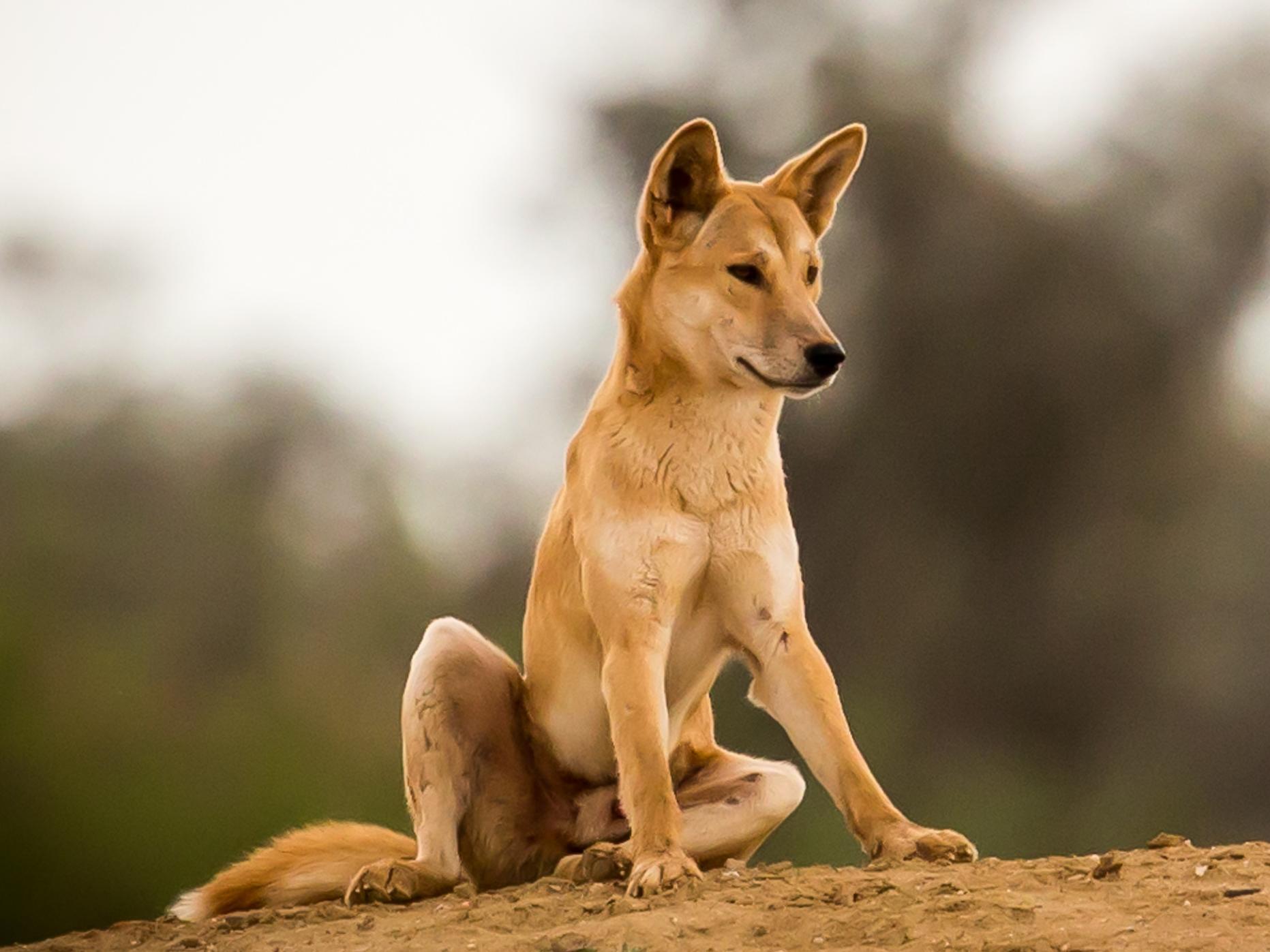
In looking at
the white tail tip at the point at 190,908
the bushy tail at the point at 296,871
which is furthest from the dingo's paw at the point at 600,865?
the white tail tip at the point at 190,908

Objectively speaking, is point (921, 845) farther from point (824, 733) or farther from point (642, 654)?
point (642, 654)

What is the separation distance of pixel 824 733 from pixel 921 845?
0.48 meters

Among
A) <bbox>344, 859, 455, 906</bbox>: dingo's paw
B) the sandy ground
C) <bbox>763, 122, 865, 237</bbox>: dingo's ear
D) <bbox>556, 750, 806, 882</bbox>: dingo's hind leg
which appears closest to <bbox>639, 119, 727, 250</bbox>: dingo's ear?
<bbox>763, 122, 865, 237</bbox>: dingo's ear

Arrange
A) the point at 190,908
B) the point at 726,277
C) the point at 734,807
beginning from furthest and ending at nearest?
the point at 190,908 < the point at 734,807 < the point at 726,277

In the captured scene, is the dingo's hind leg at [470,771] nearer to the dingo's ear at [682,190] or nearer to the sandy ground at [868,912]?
the sandy ground at [868,912]

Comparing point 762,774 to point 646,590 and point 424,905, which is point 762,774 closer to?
point 646,590

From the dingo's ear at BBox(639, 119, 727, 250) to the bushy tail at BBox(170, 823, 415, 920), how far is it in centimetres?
227

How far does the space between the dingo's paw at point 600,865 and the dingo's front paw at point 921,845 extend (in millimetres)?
740

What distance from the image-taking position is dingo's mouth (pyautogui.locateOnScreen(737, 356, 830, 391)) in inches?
184

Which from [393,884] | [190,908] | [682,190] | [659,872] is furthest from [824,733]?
[190,908]

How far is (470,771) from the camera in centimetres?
513

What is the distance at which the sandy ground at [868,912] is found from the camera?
346 cm

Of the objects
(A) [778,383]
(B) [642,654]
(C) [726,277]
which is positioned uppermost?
(C) [726,277]

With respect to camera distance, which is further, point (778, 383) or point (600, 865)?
point (778, 383)
